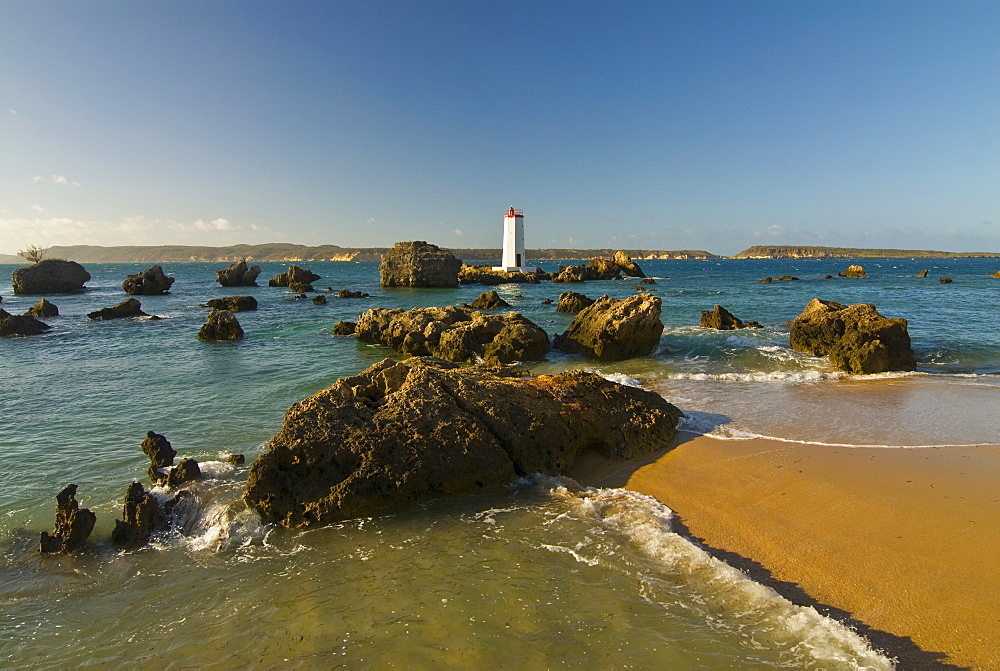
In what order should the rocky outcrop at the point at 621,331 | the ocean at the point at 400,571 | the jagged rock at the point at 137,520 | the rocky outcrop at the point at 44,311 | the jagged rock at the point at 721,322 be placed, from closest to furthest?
the ocean at the point at 400,571, the jagged rock at the point at 137,520, the rocky outcrop at the point at 621,331, the jagged rock at the point at 721,322, the rocky outcrop at the point at 44,311

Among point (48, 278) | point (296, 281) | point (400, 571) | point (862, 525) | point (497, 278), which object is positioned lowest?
point (400, 571)

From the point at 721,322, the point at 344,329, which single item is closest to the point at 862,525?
the point at 721,322

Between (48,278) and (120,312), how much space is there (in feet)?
101

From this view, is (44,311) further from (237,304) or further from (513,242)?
(513,242)

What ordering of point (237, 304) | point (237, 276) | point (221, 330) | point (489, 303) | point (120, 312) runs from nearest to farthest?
point (221, 330)
point (120, 312)
point (489, 303)
point (237, 304)
point (237, 276)

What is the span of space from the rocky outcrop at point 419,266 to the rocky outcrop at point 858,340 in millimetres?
44207

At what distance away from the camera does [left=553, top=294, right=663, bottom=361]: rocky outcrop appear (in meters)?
15.4

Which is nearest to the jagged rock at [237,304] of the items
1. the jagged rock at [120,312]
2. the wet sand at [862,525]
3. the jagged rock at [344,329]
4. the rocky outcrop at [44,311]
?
the jagged rock at [120,312]

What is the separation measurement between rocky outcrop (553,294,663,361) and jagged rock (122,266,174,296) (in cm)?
4573

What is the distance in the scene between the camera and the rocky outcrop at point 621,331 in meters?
15.4

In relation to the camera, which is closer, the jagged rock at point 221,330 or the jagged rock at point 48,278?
the jagged rock at point 221,330

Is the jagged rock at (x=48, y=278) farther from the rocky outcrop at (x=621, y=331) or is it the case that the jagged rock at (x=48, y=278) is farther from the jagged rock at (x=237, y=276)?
the rocky outcrop at (x=621, y=331)

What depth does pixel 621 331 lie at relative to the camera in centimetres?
1530

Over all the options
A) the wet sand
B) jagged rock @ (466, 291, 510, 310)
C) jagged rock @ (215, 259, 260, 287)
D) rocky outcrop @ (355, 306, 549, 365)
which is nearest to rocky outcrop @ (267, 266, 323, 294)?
jagged rock @ (215, 259, 260, 287)
